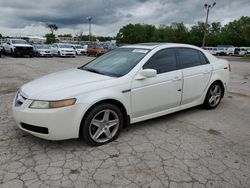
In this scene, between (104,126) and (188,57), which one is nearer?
(104,126)

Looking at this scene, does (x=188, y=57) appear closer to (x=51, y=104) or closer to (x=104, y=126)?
(x=104, y=126)

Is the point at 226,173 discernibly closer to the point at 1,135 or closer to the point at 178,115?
the point at 178,115

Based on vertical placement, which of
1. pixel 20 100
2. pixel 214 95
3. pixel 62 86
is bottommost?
pixel 214 95

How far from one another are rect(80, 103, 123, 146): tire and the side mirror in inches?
25.1

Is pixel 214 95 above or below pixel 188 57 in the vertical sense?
below

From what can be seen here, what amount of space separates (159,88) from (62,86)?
1630 millimetres

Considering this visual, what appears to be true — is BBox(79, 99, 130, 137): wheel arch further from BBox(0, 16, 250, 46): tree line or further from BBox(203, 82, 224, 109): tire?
BBox(0, 16, 250, 46): tree line

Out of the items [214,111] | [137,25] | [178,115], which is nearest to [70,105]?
[178,115]

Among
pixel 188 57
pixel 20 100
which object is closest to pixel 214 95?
pixel 188 57

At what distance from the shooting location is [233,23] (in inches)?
2608

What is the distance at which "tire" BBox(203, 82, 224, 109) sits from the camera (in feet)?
17.0

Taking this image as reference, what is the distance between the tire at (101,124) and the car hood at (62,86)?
35 cm

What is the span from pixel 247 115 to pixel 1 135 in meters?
4.75

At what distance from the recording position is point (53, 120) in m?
3.14
